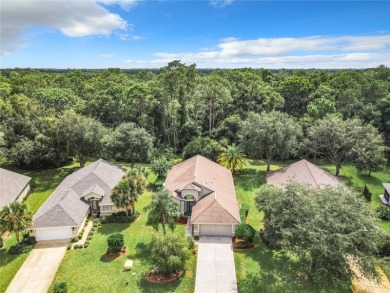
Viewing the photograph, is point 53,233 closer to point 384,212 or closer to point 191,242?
point 191,242

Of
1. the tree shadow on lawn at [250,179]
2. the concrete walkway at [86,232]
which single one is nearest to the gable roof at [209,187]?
the tree shadow on lawn at [250,179]

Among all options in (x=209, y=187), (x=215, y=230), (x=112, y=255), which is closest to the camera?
(x=112, y=255)

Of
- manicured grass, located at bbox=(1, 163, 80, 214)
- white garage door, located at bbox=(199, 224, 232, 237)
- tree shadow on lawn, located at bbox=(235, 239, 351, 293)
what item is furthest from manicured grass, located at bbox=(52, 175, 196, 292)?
manicured grass, located at bbox=(1, 163, 80, 214)

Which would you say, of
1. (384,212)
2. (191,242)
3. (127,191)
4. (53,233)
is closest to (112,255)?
(127,191)

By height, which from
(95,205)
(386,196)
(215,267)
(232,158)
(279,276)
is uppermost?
(232,158)

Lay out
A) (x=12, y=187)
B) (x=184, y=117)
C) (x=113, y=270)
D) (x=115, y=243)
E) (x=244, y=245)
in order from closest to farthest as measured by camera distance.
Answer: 1. (x=113, y=270)
2. (x=115, y=243)
3. (x=244, y=245)
4. (x=12, y=187)
5. (x=184, y=117)

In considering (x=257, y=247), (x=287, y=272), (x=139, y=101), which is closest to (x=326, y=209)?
(x=287, y=272)

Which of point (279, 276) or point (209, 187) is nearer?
point (279, 276)

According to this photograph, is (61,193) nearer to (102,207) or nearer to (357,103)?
(102,207)
